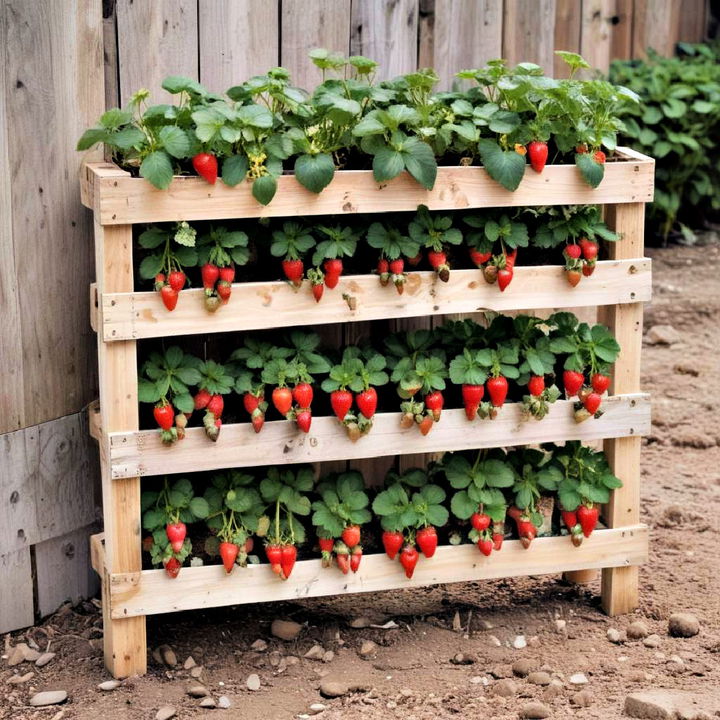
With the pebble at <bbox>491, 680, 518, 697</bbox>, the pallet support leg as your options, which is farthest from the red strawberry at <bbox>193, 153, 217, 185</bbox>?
the pebble at <bbox>491, 680, 518, 697</bbox>

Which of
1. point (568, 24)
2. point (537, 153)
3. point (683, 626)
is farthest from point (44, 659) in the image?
point (568, 24)

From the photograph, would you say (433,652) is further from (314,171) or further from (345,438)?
(314,171)

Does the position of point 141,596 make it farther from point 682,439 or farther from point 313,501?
point 682,439

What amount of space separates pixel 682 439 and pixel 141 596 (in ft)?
8.71

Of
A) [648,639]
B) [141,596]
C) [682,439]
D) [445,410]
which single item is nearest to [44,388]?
[141,596]

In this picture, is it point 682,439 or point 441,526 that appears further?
point 682,439

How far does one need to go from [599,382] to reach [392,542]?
79 cm

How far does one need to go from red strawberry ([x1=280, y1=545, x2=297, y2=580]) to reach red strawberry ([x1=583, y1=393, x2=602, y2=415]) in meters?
0.99

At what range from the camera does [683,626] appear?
3.95 m

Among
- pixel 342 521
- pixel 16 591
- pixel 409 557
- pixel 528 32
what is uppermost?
pixel 528 32

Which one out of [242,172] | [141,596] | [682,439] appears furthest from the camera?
[682,439]

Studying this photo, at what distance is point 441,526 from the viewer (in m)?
3.92

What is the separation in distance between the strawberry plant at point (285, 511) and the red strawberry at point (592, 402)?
864 millimetres

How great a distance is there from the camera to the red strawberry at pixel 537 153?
A: 12.0 feet
